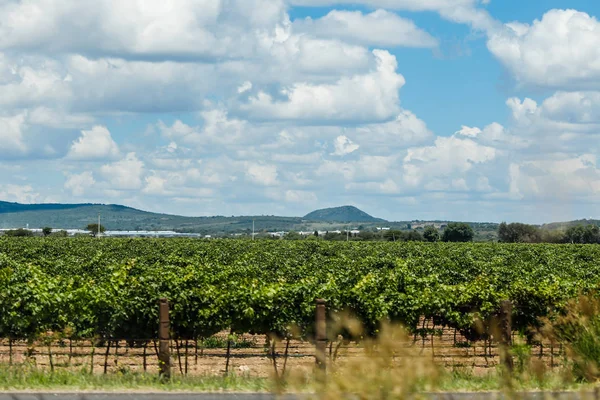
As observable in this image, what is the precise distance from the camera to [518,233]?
15725 cm

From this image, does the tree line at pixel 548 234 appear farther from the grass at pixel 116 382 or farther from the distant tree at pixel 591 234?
the grass at pixel 116 382

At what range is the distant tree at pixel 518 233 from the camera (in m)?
152

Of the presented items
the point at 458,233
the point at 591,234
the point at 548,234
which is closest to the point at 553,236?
the point at 548,234

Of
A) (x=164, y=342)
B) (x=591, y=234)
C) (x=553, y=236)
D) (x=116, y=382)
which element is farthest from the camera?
(x=553, y=236)

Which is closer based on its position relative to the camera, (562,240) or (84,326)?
(84,326)

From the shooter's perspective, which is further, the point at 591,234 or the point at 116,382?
the point at 591,234

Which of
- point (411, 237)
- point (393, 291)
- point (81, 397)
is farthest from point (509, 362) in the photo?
point (411, 237)

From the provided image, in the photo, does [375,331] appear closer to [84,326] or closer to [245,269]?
[84,326]

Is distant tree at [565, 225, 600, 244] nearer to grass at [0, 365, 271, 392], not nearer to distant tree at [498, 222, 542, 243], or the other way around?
distant tree at [498, 222, 542, 243]

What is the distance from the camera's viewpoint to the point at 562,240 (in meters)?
146

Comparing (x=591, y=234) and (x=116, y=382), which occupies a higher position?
(x=591, y=234)

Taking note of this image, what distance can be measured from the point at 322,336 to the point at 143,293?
714cm

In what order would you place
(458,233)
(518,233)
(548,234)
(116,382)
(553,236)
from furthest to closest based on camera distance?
(458,233) → (518,233) → (548,234) → (553,236) → (116,382)

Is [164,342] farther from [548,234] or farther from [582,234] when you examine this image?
[548,234]
